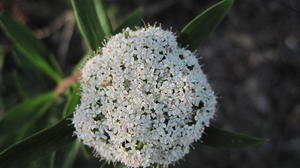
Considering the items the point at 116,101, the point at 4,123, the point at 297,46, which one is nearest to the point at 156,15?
the point at 297,46

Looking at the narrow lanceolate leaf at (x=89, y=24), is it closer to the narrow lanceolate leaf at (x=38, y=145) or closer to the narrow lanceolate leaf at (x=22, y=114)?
the narrow lanceolate leaf at (x=38, y=145)

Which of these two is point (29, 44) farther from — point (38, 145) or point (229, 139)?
point (229, 139)

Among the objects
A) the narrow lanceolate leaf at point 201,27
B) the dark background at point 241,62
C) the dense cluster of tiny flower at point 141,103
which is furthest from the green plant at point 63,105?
the dark background at point 241,62

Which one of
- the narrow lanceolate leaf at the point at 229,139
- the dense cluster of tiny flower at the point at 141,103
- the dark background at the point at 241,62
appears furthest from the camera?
the dark background at the point at 241,62

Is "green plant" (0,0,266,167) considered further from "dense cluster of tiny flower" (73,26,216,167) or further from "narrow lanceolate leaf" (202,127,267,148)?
"dense cluster of tiny flower" (73,26,216,167)

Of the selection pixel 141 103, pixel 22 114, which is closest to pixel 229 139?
pixel 141 103

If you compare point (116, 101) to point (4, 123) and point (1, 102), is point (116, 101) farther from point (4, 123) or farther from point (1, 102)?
point (1, 102)
